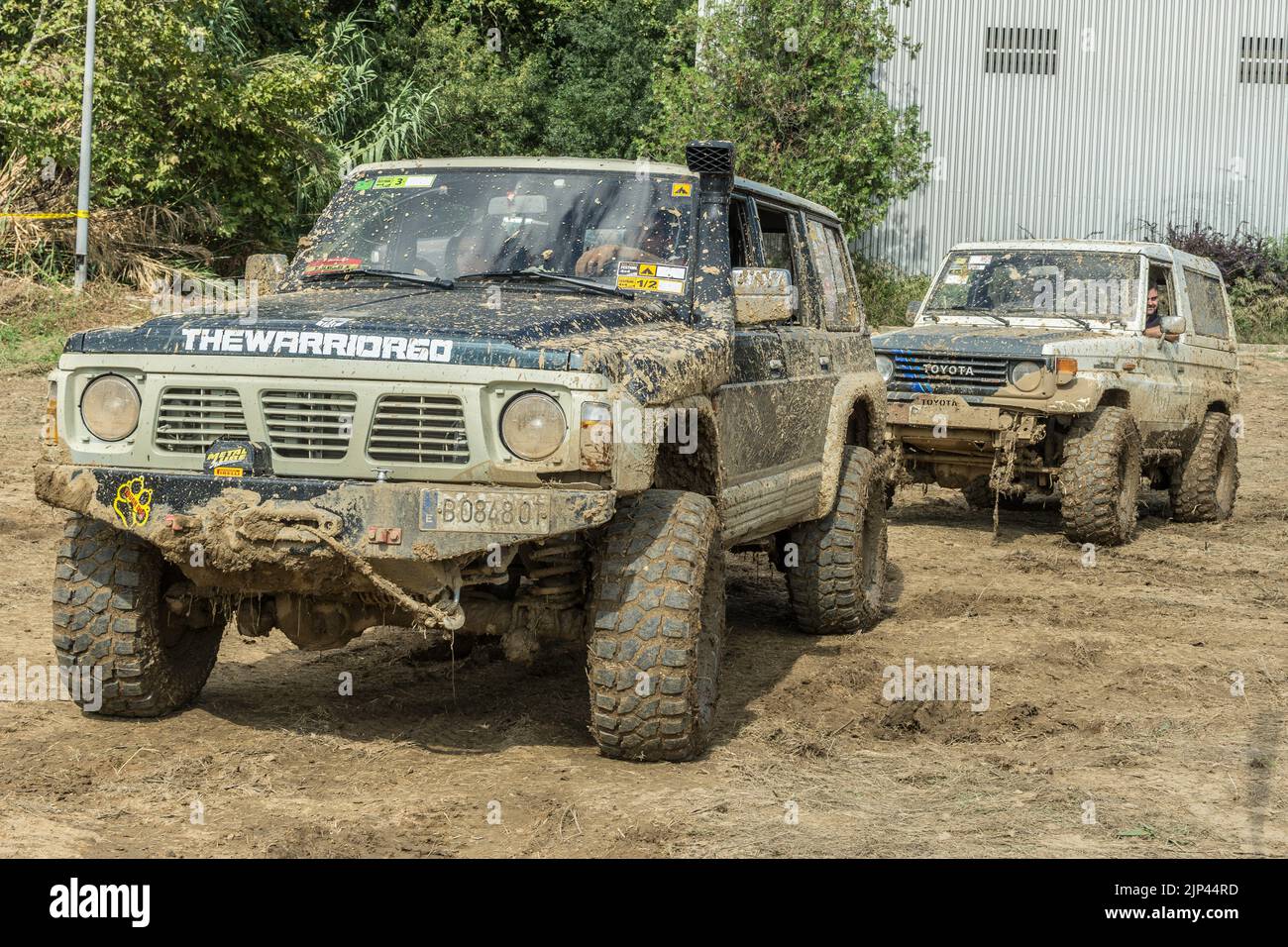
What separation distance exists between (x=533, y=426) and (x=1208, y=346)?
9290mm

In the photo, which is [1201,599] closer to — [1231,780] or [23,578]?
[1231,780]

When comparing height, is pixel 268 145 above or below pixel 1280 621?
above

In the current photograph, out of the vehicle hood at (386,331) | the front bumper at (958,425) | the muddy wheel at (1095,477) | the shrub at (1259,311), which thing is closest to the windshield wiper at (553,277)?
the vehicle hood at (386,331)

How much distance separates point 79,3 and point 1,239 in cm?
292

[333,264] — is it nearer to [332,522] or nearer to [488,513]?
[332,522]

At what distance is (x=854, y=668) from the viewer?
6.88m

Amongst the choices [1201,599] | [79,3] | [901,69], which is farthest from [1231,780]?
[901,69]

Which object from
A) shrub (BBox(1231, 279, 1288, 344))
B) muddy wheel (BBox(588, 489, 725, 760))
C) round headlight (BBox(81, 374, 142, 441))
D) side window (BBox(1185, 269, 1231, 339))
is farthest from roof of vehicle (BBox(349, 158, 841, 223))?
shrub (BBox(1231, 279, 1288, 344))

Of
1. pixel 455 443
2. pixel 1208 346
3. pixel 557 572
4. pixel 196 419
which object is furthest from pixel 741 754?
pixel 1208 346

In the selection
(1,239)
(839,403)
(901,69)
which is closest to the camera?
(839,403)

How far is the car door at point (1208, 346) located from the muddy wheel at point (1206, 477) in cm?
18

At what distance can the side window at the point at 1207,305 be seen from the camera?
12352 mm

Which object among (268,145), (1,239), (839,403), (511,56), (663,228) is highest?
(511,56)

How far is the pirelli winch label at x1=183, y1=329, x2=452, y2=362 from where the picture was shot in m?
4.75
